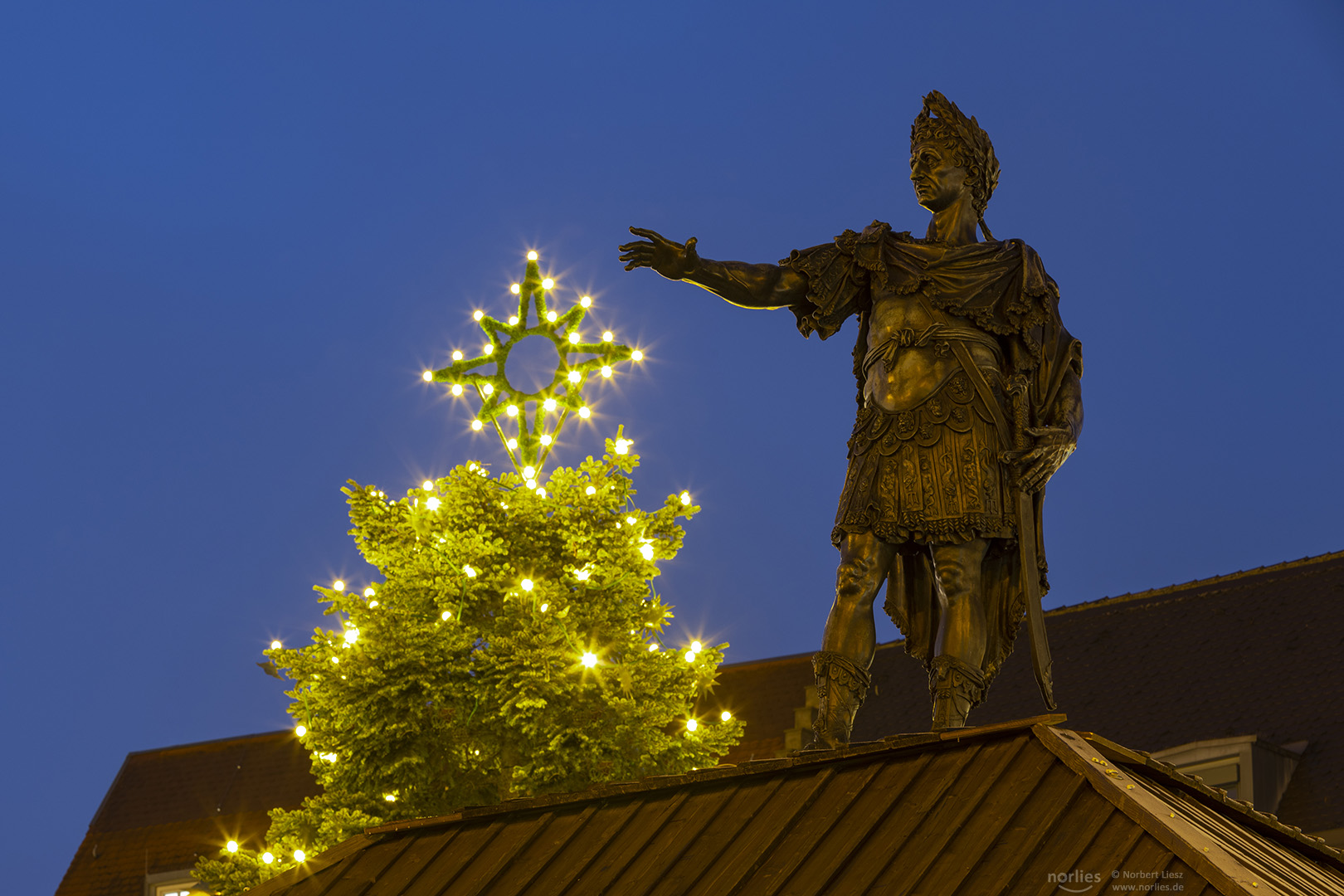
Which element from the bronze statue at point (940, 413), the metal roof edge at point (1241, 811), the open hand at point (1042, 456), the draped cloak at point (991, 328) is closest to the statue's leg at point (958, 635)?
the bronze statue at point (940, 413)

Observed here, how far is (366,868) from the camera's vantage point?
7543 millimetres

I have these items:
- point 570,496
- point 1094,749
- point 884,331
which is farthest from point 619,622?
point 1094,749

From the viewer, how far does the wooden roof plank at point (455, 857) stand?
23.6 ft

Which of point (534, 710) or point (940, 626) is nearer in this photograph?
point (940, 626)

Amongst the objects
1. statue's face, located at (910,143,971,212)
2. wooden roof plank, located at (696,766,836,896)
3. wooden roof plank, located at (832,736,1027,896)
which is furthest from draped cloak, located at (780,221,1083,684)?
wooden roof plank, located at (832,736,1027,896)

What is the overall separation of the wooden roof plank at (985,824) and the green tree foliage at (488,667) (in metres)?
10.2

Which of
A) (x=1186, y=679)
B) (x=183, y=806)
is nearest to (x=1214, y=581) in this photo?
(x=1186, y=679)

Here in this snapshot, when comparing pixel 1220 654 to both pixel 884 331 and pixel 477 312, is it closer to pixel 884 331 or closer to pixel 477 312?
Result: pixel 477 312

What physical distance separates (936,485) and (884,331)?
85 centimetres

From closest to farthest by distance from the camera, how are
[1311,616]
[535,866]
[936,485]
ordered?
1. [535,866]
2. [936,485]
3. [1311,616]

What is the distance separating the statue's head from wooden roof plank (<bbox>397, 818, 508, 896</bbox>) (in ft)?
11.9

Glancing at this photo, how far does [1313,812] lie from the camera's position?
17.9m

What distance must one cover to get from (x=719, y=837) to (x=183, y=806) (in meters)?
21.1

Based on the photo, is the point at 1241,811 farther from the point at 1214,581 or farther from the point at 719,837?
the point at 1214,581
